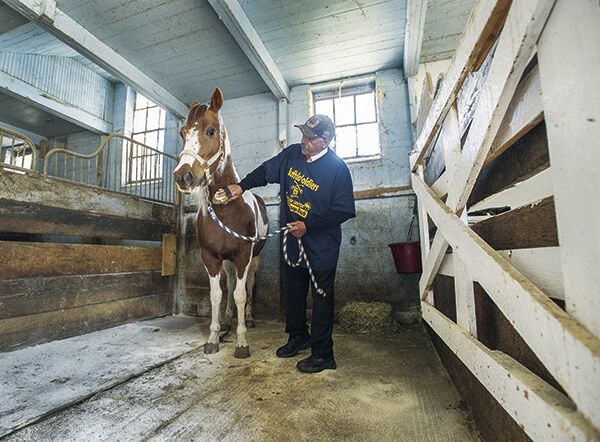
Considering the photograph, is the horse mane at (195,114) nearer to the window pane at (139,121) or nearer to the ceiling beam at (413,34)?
the ceiling beam at (413,34)

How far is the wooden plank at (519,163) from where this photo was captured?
702 millimetres

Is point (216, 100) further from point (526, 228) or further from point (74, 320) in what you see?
point (74, 320)

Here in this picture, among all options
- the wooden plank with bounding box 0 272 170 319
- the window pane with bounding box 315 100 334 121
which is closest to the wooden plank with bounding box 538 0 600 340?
the wooden plank with bounding box 0 272 170 319

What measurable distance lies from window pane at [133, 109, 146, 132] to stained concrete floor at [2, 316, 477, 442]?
5287 millimetres

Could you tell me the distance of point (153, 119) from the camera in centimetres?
571

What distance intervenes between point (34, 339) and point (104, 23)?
2.92 meters

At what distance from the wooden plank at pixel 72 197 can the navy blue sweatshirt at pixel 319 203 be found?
6.93 ft

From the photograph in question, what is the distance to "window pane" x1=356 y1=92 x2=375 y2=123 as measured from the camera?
3809 millimetres

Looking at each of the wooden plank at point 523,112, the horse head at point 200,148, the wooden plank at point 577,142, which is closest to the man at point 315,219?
the horse head at point 200,148

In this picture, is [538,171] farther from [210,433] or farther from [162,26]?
[162,26]

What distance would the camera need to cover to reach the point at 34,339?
2.39 metres

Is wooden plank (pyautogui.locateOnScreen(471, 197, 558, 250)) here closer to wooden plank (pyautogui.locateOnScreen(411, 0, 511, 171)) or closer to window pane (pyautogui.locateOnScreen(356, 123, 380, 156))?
wooden plank (pyautogui.locateOnScreen(411, 0, 511, 171))

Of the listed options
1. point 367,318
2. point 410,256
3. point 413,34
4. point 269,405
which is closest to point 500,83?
point 269,405

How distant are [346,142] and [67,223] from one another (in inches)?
124
